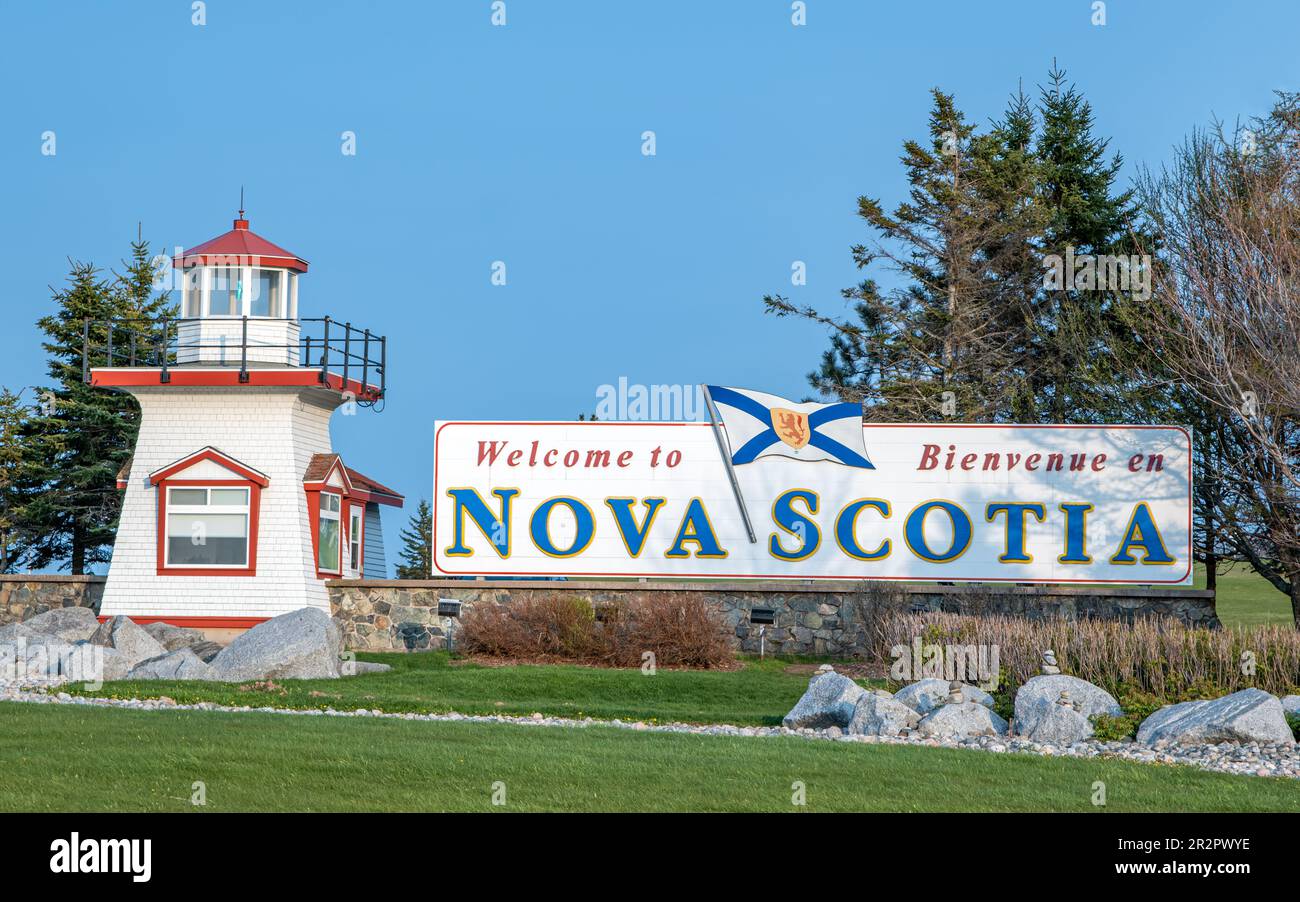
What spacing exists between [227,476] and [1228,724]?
59.5 feet

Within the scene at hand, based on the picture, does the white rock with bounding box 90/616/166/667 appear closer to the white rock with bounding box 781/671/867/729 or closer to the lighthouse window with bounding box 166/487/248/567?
the lighthouse window with bounding box 166/487/248/567

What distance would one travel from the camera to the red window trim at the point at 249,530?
26781 millimetres

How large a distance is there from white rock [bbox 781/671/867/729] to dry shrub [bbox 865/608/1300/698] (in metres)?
2.60

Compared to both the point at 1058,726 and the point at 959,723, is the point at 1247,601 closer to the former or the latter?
the point at 1058,726

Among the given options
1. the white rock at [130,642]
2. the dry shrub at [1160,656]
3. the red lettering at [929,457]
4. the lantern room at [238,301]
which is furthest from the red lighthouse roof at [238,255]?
the dry shrub at [1160,656]

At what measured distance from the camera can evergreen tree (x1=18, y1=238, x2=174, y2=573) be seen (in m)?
37.1

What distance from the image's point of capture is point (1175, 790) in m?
Answer: 11.9

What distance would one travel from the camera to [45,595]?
28.7 m

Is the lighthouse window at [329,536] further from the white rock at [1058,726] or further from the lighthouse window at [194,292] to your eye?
the white rock at [1058,726]

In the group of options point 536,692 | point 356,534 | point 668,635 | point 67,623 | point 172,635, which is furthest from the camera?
point 356,534

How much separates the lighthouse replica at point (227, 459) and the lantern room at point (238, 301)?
2 cm

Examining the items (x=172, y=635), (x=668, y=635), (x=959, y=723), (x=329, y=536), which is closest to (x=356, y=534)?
(x=329, y=536)
